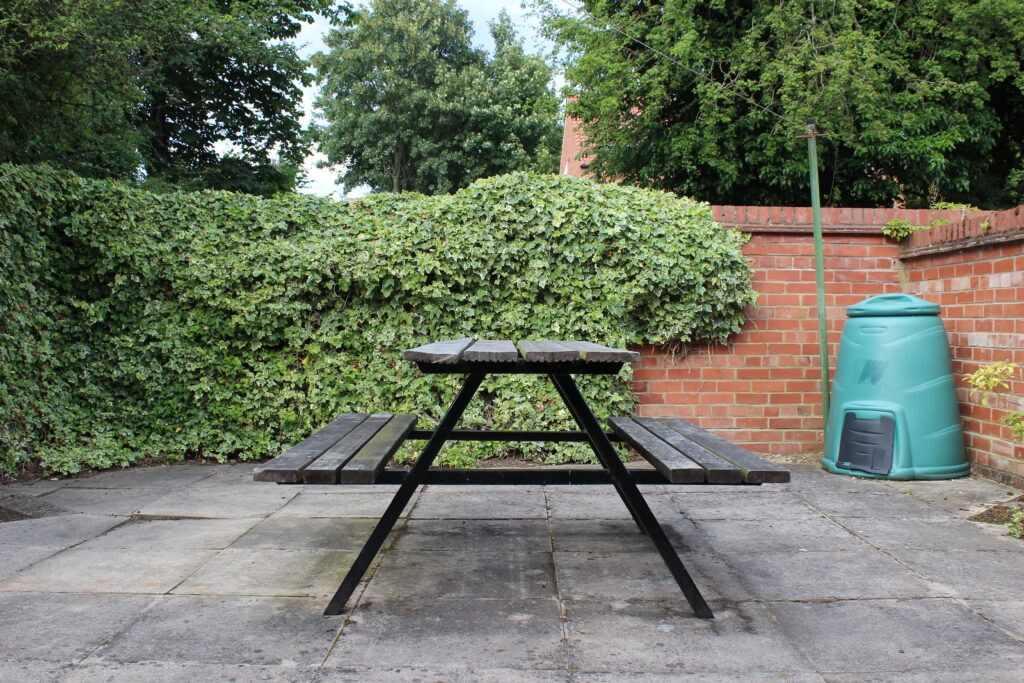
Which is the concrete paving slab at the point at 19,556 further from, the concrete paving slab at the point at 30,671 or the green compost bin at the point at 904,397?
the green compost bin at the point at 904,397

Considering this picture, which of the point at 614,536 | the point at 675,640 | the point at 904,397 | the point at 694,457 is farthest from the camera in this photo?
the point at 904,397

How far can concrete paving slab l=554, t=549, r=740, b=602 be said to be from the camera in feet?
9.51

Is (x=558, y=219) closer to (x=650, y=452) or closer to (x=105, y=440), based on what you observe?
(x=650, y=452)

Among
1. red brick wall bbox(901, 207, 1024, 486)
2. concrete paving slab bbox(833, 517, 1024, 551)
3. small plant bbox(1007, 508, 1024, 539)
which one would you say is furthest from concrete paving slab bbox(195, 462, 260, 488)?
red brick wall bbox(901, 207, 1024, 486)

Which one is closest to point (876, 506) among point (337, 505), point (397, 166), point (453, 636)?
point (453, 636)

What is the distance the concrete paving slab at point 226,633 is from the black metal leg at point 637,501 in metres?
1.11

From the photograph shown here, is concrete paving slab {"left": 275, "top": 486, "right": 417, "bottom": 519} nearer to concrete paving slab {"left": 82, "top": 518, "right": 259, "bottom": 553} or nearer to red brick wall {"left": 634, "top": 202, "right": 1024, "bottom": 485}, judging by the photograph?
concrete paving slab {"left": 82, "top": 518, "right": 259, "bottom": 553}

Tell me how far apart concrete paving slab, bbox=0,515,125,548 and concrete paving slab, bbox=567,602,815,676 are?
2465mm

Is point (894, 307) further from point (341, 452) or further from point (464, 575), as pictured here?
point (341, 452)

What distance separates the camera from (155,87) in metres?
10.2

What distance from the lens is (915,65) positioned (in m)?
11.2

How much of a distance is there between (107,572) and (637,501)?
216cm

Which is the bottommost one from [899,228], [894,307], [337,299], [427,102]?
[894,307]

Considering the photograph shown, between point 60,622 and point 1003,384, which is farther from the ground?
point 1003,384
